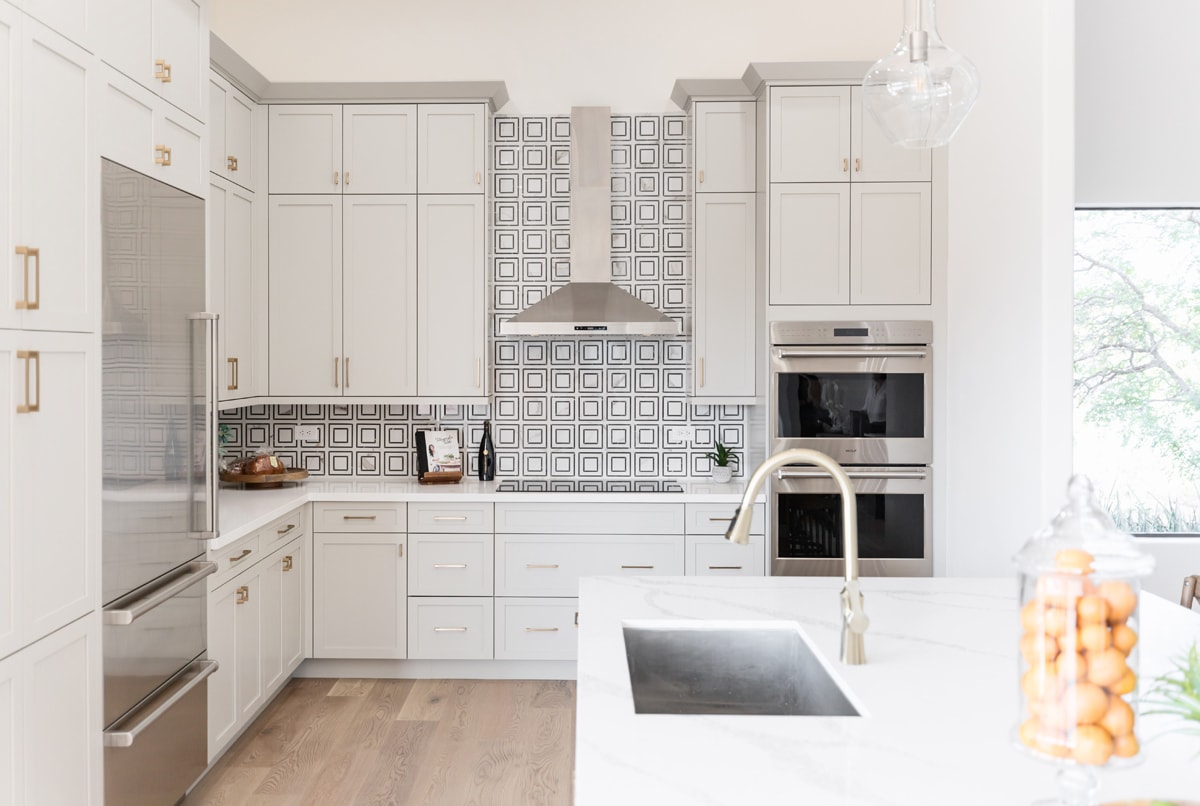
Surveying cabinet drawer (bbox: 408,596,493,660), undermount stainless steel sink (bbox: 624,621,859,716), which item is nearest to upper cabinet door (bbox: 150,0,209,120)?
undermount stainless steel sink (bbox: 624,621,859,716)

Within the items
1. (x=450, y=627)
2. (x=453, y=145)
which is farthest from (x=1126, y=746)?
(x=453, y=145)

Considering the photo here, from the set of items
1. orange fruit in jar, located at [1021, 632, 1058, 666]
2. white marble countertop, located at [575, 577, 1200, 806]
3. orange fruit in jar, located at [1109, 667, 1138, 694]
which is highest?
orange fruit in jar, located at [1021, 632, 1058, 666]

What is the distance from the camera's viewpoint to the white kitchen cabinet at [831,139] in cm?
391

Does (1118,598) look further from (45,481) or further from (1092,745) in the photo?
Result: (45,481)

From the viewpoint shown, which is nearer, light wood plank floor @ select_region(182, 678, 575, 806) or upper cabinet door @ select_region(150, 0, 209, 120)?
upper cabinet door @ select_region(150, 0, 209, 120)

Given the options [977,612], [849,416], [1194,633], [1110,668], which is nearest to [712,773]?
[1110,668]

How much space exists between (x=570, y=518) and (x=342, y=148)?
2039 millimetres

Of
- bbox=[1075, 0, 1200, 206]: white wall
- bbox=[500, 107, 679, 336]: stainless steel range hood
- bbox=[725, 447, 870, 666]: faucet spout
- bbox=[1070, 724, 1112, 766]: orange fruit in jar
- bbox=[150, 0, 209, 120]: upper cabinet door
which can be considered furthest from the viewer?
bbox=[1075, 0, 1200, 206]: white wall

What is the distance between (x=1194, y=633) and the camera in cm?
185

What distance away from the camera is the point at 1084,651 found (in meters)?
0.93

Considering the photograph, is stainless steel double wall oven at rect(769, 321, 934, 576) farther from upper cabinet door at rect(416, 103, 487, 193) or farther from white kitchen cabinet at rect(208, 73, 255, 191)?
white kitchen cabinet at rect(208, 73, 255, 191)

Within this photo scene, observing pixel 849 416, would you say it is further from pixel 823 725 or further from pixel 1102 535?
pixel 1102 535

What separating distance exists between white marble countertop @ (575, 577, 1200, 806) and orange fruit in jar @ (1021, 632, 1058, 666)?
132 millimetres

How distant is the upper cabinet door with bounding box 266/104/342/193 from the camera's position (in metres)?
4.13
